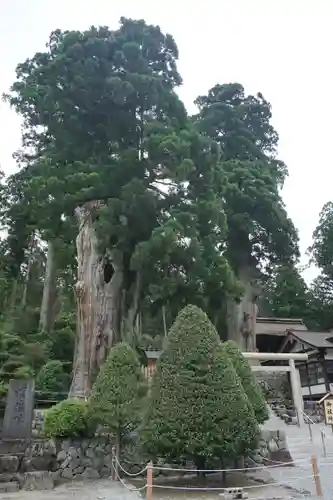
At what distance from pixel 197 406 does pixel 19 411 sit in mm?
4472

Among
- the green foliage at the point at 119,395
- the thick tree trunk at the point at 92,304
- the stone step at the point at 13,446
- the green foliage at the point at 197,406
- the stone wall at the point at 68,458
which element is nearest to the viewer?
the green foliage at the point at 197,406

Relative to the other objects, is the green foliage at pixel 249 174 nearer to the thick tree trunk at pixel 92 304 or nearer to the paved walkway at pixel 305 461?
the thick tree trunk at pixel 92 304

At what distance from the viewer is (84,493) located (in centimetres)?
826

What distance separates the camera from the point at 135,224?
1483 centimetres

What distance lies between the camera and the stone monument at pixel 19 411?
32.7 feet

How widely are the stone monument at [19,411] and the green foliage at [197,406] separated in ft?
10.8

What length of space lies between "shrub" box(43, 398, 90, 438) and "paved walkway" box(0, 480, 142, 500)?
1079mm

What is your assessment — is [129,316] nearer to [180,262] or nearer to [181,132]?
[180,262]

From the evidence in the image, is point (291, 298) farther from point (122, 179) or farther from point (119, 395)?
point (119, 395)

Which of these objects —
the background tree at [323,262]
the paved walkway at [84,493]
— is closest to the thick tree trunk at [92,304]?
the paved walkway at [84,493]

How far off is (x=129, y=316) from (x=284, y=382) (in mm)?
12571

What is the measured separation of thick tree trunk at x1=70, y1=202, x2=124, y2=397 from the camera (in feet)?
45.8

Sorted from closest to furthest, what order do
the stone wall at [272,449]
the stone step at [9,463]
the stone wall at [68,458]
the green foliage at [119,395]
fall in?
1. the green foliage at [119,395]
2. the stone step at [9,463]
3. the stone wall at [68,458]
4. the stone wall at [272,449]

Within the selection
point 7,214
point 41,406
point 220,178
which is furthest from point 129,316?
point 7,214
